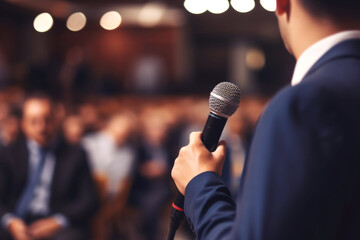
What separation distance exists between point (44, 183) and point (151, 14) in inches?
518

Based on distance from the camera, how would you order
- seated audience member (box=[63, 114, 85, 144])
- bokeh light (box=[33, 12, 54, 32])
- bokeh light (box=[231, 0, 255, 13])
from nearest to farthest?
seated audience member (box=[63, 114, 85, 144]) → bokeh light (box=[231, 0, 255, 13]) → bokeh light (box=[33, 12, 54, 32])

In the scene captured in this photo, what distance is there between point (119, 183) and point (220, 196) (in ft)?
12.7

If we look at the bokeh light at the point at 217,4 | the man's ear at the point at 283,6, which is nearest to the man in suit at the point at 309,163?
the man's ear at the point at 283,6

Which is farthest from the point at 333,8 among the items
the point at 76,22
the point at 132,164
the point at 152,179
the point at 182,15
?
the point at 182,15

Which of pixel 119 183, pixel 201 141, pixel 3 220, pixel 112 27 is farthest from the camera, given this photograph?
pixel 112 27

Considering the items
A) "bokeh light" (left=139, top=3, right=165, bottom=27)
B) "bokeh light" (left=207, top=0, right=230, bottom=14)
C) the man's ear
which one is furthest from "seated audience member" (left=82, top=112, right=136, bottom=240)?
"bokeh light" (left=139, top=3, right=165, bottom=27)

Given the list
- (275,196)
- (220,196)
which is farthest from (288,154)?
(220,196)

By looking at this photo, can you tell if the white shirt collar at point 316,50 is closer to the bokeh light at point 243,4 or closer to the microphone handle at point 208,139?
the microphone handle at point 208,139

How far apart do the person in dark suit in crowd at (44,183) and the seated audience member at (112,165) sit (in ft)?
2.20

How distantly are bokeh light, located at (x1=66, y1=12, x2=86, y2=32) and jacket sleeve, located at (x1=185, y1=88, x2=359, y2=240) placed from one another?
601 inches

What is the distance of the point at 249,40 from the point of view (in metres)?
Answer: 20.0

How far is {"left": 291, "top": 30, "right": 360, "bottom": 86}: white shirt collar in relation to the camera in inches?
33.0

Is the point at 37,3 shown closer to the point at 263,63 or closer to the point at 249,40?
the point at 249,40

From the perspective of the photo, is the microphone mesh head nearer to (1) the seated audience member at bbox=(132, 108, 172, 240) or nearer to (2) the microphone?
(2) the microphone
